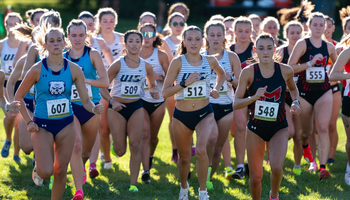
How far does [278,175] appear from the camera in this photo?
5.25 meters

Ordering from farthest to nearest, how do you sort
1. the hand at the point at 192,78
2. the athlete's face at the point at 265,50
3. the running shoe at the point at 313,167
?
the running shoe at the point at 313,167, the hand at the point at 192,78, the athlete's face at the point at 265,50

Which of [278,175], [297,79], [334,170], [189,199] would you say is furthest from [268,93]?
[334,170]

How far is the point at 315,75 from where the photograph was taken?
23.5 feet

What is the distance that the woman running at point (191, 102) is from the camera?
582cm

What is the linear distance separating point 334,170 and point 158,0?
19843 millimetres

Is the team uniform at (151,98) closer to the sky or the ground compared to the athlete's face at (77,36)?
closer to the ground

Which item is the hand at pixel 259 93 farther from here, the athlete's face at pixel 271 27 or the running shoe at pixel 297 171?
the athlete's face at pixel 271 27

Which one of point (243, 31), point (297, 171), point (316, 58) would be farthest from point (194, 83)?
point (297, 171)

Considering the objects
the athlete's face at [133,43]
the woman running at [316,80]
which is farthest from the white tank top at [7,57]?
the woman running at [316,80]

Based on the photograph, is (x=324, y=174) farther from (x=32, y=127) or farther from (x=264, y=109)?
(x=32, y=127)

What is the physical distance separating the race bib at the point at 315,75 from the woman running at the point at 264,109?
70.9 inches

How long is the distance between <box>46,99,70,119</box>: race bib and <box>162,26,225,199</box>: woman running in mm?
1270

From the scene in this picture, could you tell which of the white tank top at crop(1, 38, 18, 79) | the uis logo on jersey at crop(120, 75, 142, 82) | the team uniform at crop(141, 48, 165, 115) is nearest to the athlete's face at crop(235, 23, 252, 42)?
the team uniform at crop(141, 48, 165, 115)

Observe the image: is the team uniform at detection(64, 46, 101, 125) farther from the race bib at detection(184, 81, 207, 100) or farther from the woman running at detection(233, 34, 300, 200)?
the woman running at detection(233, 34, 300, 200)
